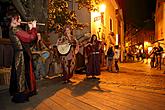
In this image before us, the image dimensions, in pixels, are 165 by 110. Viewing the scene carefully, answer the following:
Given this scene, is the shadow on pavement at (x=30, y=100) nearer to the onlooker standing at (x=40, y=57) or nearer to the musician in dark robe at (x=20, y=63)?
the musician in dark robe at (x=20, y=63)

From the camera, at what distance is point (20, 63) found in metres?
6.04

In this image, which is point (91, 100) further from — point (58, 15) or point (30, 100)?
point (58, 15)

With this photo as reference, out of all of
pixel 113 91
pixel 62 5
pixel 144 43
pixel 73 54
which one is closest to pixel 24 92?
pixel 113 91

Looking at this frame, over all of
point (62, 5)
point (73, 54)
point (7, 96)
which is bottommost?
point (7, 96)

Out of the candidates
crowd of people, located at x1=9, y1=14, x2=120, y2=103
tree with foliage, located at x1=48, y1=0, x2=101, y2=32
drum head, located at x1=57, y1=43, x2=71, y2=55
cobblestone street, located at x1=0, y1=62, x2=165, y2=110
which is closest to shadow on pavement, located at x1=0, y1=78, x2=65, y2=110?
cobblestone street, located at x1=0, y1=62, x2=165, y2=110

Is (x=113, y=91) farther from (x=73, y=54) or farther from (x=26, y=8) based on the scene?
(x=26, y=8)

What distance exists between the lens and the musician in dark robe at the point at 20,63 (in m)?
6.03

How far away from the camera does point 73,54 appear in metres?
9.78

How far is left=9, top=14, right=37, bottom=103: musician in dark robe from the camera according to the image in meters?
6.03

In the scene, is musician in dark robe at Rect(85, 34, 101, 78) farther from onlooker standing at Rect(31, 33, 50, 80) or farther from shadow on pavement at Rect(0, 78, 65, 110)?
shadow on pavement at Rect(0, 78, 65, 110)

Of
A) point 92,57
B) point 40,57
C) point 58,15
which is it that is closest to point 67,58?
point 40,57

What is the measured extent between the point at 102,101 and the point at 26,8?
551cm

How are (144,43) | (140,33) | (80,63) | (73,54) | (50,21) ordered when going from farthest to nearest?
1. (140,33)
2. (144,43)
3. (80,63)
4. (50,21)
5. (73,54)

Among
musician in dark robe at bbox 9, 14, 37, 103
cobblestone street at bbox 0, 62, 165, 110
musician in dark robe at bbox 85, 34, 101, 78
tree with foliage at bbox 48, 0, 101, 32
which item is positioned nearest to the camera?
cobblestone street at bbox 0, 62, 165, 110
